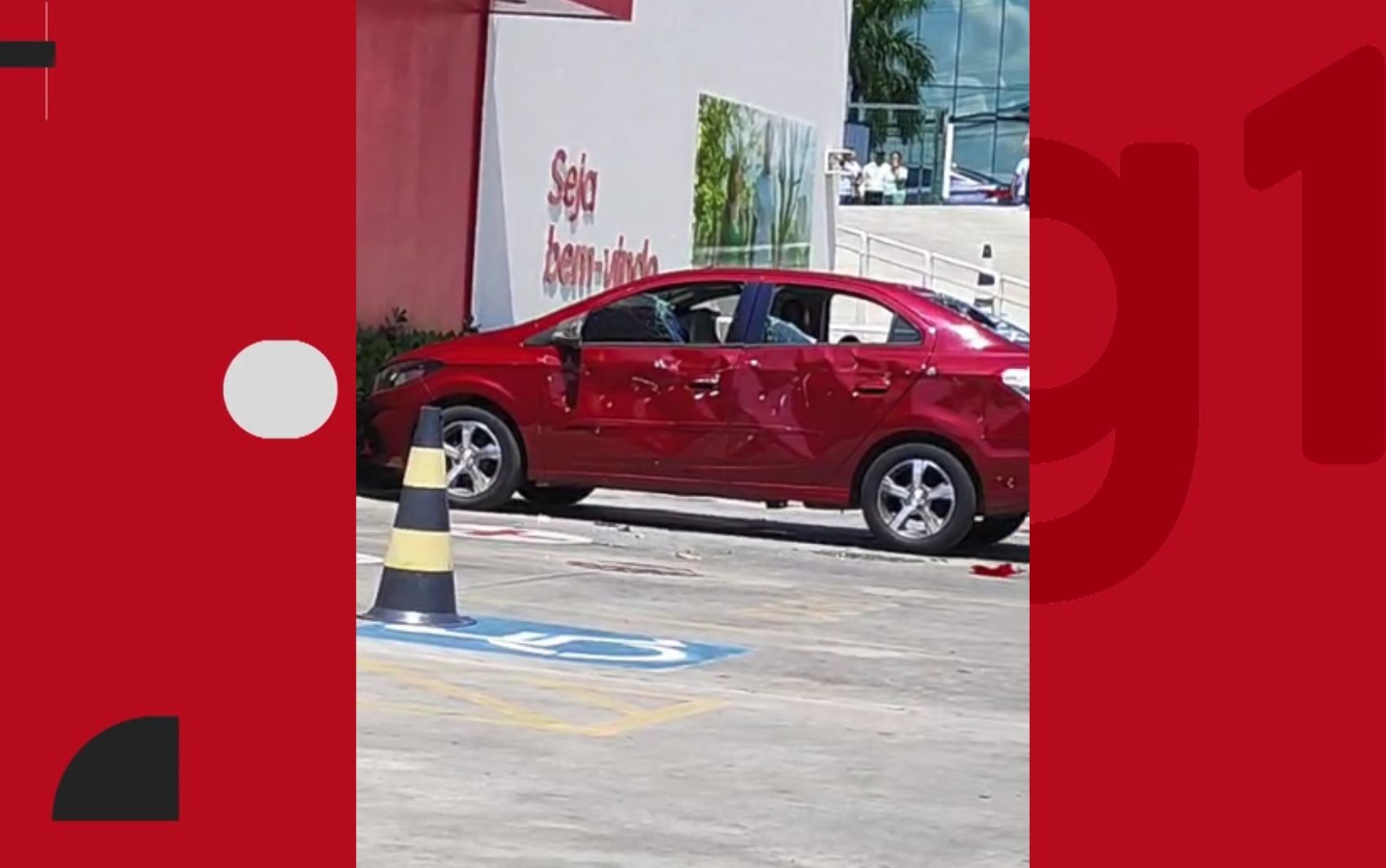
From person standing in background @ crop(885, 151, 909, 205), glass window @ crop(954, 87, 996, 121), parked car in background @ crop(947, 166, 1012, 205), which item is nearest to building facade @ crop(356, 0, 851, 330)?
person standing in background @ crop(885, 151, 909, 205)

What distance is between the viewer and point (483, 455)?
44.1 feet

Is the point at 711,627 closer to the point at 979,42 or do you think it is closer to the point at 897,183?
the point at 897,183

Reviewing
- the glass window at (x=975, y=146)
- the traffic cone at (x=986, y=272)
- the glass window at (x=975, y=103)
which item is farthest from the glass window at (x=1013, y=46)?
the traffic cone at (x=986, y=272)

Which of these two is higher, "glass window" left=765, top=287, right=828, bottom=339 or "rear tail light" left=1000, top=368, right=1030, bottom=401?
"glass window" left=765, top=287, right=828, bottom=339

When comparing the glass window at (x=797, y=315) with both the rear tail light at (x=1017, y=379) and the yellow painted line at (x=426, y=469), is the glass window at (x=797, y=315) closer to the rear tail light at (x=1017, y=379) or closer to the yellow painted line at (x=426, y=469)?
the rear tail light at (x=1017, y=379)

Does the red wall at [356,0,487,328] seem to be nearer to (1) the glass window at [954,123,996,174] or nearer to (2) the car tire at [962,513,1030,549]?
(2) the car tire at [962,513,1030,549]
